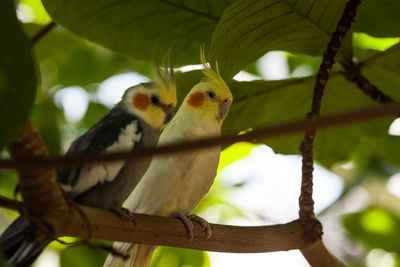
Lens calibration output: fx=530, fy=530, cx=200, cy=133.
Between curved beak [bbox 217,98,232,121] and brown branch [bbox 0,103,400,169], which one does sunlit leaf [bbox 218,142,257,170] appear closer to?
curved beak [bbox 217,98,232,121]

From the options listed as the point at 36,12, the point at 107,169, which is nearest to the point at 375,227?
the point at 107,169

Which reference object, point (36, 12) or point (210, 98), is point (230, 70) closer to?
point (210, 98)

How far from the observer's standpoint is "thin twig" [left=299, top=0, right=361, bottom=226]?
0.74 meters

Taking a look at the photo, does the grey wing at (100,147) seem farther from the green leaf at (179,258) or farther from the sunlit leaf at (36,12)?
the sunlit leaf at (36,12)

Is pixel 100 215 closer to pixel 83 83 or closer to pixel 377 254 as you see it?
pixel 83 83

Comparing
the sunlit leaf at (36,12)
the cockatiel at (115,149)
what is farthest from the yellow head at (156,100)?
the sunlit leaf at (36,12)

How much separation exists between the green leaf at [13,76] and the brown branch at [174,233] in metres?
0.15

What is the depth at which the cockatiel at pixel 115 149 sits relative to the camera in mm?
608

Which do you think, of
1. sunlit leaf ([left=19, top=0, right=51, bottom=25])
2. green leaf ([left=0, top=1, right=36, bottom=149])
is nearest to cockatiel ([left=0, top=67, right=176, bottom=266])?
green leaf ([left=0, top=1, right=36, bottom=149])

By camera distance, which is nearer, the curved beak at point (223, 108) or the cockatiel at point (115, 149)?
the cockatiel at point (115, 149)

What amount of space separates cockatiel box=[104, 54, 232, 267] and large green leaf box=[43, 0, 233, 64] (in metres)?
0.06

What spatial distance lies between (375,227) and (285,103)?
0.64 metres

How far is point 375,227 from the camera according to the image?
A: 1.43 metres

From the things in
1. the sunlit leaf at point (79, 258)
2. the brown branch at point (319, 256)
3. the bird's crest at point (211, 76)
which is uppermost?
the bird's crest at point (211, 76)
